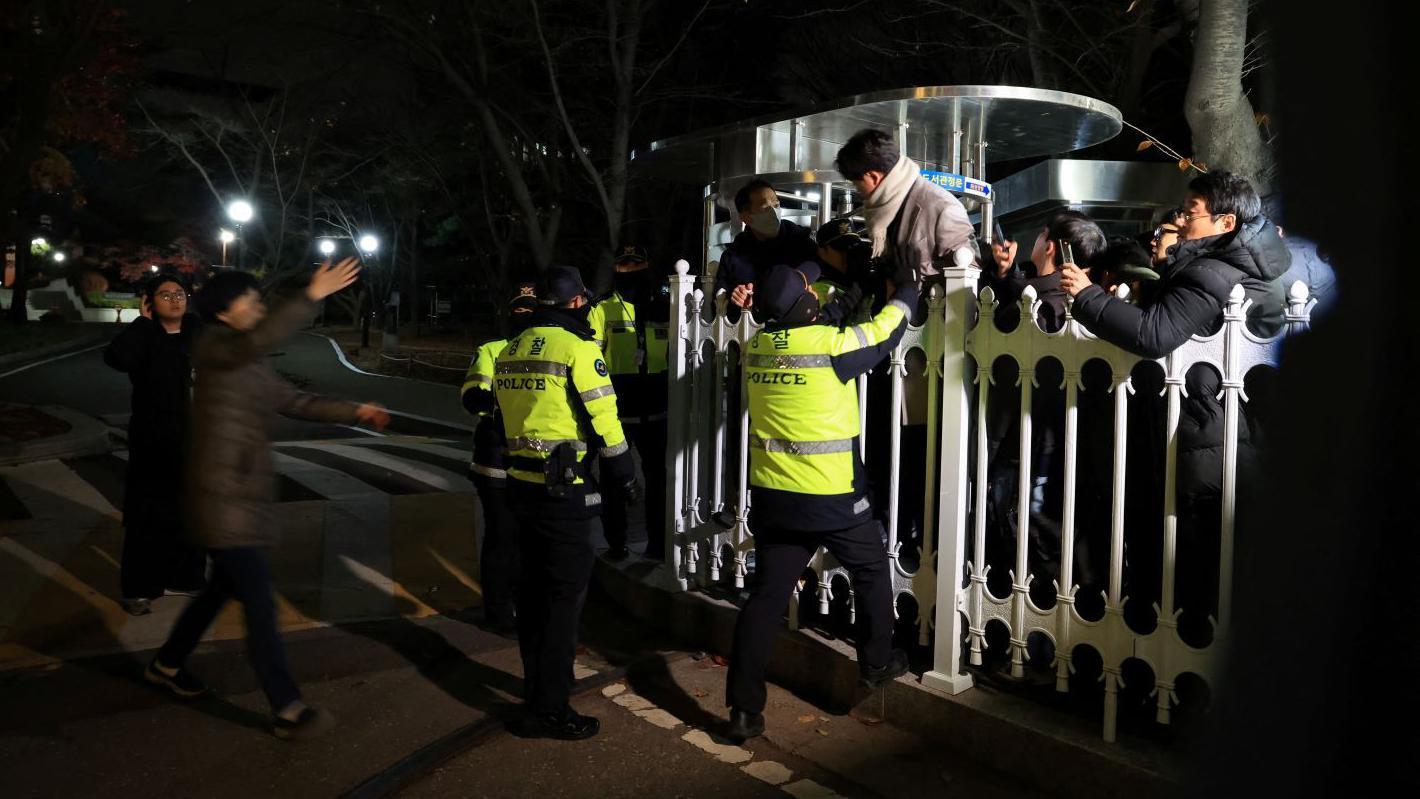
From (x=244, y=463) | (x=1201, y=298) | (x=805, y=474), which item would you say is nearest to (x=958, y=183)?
(x=805, y=474)

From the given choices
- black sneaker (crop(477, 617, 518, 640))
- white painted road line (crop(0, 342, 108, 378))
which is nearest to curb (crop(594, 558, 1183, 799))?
black sneaker (crop(477, 617, 518, 640))

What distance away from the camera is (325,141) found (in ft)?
88.7

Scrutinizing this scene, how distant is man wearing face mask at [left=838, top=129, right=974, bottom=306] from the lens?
419 centimetres

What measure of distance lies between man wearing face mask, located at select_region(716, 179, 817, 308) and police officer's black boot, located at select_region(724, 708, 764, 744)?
1996 millimetres

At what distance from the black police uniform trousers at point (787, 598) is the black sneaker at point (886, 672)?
0.08 feet

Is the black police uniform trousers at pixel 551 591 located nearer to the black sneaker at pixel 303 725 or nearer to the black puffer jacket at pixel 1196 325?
the black sneaker at pixel 303 725

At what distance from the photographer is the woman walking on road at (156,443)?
5.72 m

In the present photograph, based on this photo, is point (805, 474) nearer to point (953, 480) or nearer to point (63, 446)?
point (953, 480)

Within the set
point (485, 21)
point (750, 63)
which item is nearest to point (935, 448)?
point (485, 21)

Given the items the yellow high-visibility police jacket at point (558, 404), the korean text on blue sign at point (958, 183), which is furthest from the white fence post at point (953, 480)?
the korean text on blue sign at point (958, 183)

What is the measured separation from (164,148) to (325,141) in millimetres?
6342

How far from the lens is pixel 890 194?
4242 millimetres

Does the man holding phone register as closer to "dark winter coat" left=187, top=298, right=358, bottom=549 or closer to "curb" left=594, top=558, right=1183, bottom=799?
"curb" left=594, top=558, right=1183, bottom=799

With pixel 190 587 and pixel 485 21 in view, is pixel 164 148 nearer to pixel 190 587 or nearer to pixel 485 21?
pixel 485 21
